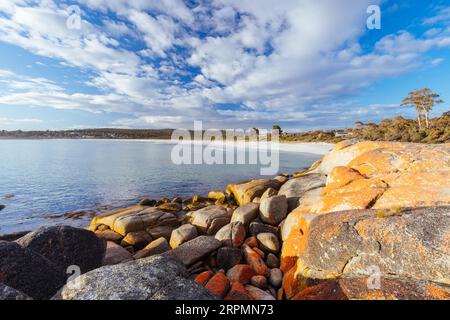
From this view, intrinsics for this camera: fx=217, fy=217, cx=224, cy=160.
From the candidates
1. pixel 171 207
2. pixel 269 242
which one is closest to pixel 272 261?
pixel 269 242

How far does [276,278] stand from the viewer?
6.18 metres

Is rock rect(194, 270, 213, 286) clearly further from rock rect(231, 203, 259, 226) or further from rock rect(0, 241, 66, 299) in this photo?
rock rect(231, 203, 259, 226)

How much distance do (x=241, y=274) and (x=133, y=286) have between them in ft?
11.4

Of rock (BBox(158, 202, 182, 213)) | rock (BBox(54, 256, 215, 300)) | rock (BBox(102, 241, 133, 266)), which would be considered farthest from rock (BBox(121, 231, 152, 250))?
rock (BBox(54, 256, 215, 300))

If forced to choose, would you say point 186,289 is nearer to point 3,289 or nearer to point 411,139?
point 3,289

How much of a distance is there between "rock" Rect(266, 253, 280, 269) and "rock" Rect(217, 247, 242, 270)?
37.1 inches

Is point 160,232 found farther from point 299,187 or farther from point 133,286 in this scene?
point 299,187

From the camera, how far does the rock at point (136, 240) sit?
9.59 meters

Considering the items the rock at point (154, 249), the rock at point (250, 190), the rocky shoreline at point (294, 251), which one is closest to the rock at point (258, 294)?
the rocky shoreline at point (294, 251)

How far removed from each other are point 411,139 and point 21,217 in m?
56.5

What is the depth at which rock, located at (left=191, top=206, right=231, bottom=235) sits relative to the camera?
10.4m

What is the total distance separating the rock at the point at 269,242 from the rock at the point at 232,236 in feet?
2.31
